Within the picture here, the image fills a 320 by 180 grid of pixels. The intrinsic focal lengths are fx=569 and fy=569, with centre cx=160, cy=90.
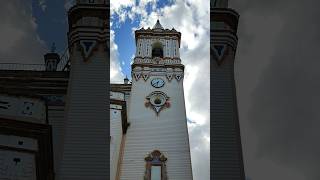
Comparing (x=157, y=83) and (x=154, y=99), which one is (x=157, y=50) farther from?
(x=154, y=99)

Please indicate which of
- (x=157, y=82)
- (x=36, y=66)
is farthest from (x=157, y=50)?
(x=36, y=66)

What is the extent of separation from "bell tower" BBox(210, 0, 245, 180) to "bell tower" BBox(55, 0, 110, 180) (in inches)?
35.0

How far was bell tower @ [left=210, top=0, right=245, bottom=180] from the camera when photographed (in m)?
4.48

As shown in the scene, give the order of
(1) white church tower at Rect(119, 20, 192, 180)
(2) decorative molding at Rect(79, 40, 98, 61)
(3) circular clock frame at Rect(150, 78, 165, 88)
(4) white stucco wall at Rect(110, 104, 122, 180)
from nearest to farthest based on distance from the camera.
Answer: (2) decorative molding at Rect(79, 40, 98, 61) < (1) white church tower at Rect(119, 20, 192, 180) < (4) white stucco wall at Rect(110, 104, 122, 180) < (3) circular clock frame at Rect(150, 78, 165, 88)

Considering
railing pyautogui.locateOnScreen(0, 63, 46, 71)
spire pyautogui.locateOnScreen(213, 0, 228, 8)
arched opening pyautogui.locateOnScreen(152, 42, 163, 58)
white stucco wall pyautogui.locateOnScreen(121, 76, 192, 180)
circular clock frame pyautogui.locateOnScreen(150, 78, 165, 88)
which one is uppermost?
arched opening pyautogui.locateOnScreen(152, 42, 163, 58)

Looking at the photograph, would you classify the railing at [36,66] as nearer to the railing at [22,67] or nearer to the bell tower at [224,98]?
the railing at [22,67]

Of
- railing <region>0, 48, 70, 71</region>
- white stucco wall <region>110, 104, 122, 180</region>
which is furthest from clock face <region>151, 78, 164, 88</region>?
railing <region>0, 48, 70, 71</region>

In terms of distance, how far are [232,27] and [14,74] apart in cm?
219

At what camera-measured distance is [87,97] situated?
4848mm

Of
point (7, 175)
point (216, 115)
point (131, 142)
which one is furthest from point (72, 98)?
point (131, 142)

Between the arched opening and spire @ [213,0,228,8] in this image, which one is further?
the arched opening

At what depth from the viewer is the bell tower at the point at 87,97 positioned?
179 inches

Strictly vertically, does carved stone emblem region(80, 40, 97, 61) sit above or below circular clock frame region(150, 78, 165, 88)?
below

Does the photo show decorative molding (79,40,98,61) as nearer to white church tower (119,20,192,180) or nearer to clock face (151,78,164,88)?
white church tower (119,20,192,180)
